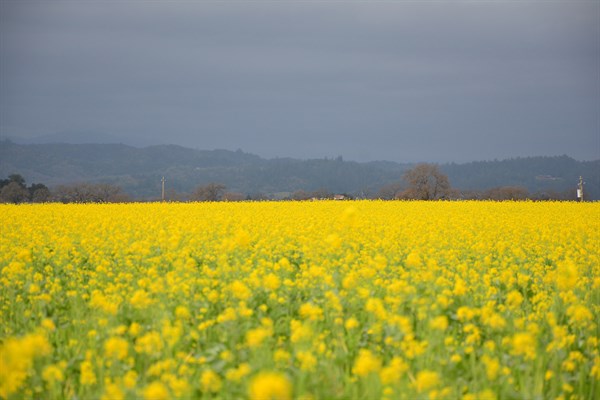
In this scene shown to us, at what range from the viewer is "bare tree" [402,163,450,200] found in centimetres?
7575

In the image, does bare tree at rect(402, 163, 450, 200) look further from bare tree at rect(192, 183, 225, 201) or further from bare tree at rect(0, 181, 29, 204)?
bare tree at rect(0, 181, 29, 204)

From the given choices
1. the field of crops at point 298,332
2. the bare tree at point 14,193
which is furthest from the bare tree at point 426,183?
the field of crops at point 298,332

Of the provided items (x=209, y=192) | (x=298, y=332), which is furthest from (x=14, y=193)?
(x=298, y=332)

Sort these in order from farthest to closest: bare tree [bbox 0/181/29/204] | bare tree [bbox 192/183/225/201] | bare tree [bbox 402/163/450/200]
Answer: bare tree [bbox 192/183/225/201] → bare tree [bbox 402/163/450/200] → bare tree [bbox 0/181/29/204]

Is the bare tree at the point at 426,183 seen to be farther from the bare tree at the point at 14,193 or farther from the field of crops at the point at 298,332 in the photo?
the field of crops at the point at 298,332

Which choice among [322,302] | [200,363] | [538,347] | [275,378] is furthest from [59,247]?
[275,378]

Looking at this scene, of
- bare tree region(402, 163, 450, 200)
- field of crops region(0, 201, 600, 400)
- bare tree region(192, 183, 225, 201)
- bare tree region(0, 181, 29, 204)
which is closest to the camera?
field of crops region(0, 201, 600, 400)

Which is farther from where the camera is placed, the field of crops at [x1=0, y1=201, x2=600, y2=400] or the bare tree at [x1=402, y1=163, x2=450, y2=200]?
the bare tree at [x1=402, y1=163, x2=450, y2=200]

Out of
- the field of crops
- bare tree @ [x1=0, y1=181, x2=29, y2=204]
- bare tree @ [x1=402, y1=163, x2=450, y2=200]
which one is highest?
bare tree @ [x1=402, y1=163, x2=450, y2=200]

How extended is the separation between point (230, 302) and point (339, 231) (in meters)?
7.70

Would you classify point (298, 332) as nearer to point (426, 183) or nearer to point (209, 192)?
point (426, 183)

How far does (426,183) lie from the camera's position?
3029 inches

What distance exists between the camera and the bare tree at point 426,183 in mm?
75750

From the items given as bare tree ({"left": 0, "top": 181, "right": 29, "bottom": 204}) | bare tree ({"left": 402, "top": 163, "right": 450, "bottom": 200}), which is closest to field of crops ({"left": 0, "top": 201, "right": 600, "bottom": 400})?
bare tree ({"left": 402, "top": 163, "right": 450, "bottom": 200})
